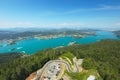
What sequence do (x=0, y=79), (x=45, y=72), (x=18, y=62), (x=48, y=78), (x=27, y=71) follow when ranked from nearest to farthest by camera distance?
1. (x=48, y=78)
2. (x=45, y=72)
3. (x=27, y=71)
4. (x=0, y=79)
5. (x=18, y=62)

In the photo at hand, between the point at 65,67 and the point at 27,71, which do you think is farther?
the point at 27,71

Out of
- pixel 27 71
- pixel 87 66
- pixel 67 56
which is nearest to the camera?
pixel 87 66

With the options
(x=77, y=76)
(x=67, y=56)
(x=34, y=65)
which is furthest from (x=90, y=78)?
(x=34, y=65)

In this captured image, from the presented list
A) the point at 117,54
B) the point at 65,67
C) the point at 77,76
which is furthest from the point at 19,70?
the point at 117,54

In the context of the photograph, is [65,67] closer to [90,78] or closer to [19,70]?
[90,78]

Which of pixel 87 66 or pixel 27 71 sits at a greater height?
pixel 87 66

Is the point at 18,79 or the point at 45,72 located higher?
the point at 45,72

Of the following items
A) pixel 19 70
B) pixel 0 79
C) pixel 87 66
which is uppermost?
pixel 87 66

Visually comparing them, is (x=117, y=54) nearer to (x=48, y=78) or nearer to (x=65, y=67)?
(x=65, y=67)

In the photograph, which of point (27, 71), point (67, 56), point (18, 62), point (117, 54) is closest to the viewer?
point (67, 56)
